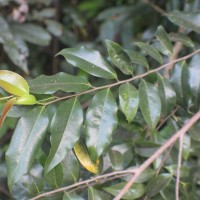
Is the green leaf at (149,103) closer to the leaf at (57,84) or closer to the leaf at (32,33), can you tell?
the leaf at (57,84)

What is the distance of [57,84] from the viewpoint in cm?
66

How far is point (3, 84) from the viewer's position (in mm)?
→ 621

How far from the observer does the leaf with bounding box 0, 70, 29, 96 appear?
621 millimetres

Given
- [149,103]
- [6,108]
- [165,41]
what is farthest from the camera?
[165,41]

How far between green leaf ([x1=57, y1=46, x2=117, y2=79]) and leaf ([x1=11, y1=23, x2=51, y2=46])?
26.1 inches

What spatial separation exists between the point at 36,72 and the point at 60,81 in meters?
0.95

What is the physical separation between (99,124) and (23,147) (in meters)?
0.13

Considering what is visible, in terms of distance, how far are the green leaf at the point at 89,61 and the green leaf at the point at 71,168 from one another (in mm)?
150

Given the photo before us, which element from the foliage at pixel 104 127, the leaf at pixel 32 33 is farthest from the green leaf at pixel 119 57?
the leaf at pixel 32 33

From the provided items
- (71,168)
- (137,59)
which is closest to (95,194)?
(71,168)

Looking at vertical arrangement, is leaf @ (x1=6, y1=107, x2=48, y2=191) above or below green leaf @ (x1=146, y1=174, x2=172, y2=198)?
above

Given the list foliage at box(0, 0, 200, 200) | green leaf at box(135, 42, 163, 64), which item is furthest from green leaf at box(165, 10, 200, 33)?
green leaf at box(135, 42, 163, 64)

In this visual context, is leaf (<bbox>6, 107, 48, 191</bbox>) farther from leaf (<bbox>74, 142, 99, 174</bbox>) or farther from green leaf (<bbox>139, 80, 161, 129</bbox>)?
green leaf (<bbox>139, 80, 161, 129</bbox>)

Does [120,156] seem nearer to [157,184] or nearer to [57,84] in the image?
[157,184]
